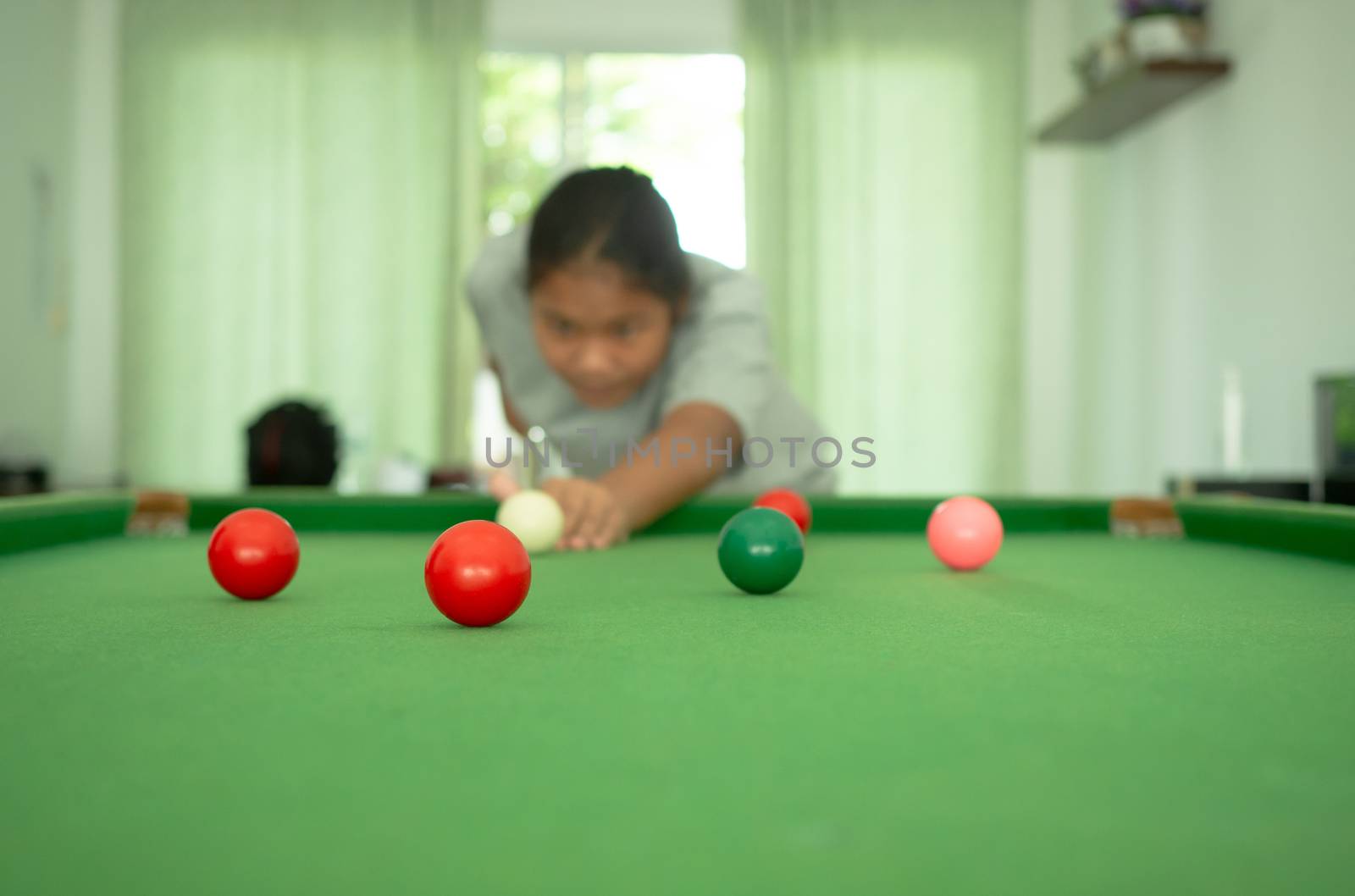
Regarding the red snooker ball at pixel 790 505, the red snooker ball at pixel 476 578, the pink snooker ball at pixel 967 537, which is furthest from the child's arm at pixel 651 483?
the red snooker ball at pixel 476 578

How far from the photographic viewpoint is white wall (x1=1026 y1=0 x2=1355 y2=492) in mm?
4086

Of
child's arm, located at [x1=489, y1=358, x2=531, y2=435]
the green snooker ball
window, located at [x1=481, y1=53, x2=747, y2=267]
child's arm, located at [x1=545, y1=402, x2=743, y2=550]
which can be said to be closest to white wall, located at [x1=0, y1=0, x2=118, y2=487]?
window, located at [x1=481, y1=53, x2=747, y2=267]

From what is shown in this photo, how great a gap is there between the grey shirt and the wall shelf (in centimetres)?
255

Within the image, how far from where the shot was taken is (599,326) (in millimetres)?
2490

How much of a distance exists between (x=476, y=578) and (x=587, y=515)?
98 cm

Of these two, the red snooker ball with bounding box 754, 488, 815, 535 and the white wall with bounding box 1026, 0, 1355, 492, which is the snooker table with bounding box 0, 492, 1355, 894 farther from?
the white wall with bounding box 1026, 0, 1355, 492

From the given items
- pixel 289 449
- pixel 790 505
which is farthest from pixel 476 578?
pixel 289 449

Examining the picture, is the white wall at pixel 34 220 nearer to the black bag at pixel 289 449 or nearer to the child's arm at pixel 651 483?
the black bag at pixel 289 449

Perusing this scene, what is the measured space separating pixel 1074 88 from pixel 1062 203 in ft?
2.00

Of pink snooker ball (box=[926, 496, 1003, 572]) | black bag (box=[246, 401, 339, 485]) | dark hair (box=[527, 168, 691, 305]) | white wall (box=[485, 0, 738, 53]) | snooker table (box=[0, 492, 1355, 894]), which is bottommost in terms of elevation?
snooker table (box=[0, 492, 1355, 894])

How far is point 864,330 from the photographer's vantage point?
612 centimetres

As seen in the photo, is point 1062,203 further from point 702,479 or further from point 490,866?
point 490,866

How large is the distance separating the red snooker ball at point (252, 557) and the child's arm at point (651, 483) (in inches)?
29.2

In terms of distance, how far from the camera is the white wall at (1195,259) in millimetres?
4086
